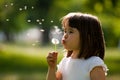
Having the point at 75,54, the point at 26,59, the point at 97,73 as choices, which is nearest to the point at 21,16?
the point at 26,59

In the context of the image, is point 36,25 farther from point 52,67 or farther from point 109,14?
point 52,67

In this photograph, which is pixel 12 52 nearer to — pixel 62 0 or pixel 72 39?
pixel 62 0

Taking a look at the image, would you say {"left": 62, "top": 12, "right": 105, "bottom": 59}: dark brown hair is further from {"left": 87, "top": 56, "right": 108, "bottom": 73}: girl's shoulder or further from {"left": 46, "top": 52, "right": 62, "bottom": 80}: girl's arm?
{"left": 46, "top": 52, "right": 62, "bottom": 80}: girl's arm

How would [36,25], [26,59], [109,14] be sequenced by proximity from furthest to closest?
[36,25], [109,14], [26,59]

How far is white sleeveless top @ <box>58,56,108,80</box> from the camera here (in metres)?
2.71

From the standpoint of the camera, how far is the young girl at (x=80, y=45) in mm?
2729

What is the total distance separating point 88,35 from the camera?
2.76m

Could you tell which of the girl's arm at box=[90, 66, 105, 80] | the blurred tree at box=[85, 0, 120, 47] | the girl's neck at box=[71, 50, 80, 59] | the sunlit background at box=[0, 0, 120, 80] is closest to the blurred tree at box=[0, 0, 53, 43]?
the sunlit background at box=[0, 0, 120, 80]

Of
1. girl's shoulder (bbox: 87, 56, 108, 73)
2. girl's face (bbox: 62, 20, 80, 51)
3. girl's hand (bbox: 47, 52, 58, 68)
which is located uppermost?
girl's face (bbox: 62, 20, 80, 51)

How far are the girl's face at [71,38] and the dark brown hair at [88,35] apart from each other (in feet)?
0.05

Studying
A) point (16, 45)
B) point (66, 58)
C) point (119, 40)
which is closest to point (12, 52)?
point (16, 45)

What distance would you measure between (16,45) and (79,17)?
39.4 ft

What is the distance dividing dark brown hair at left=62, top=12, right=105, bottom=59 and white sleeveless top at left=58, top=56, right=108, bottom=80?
0.03m

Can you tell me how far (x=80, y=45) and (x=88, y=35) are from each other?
61 millimetres
